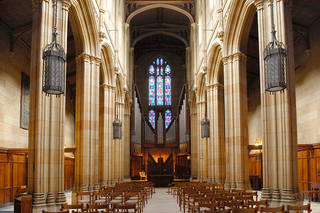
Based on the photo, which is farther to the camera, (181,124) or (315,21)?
(181,124)

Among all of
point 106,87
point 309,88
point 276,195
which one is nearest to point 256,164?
point 309,88

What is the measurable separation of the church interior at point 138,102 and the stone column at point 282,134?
34 mm

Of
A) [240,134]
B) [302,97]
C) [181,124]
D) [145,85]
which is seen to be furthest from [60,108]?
[145,85]

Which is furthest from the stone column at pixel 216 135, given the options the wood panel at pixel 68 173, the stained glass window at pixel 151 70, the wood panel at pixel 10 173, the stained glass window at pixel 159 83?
the stained glass window at pixel 151 70

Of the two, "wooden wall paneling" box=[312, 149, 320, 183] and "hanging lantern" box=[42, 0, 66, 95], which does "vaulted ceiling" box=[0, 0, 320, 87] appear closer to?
"wooden wall paneling" box=[312, 149, 320, 183]

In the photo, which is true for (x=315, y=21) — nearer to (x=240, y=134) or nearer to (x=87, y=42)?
(x=240, y=134)

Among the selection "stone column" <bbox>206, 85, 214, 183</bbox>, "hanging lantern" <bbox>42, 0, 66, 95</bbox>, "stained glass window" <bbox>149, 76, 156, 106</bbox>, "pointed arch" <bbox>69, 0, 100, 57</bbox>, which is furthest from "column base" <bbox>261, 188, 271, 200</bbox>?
"stained glass window" <bbox>149, 76, 156, 106</bbox>

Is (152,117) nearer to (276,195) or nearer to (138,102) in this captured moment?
(138,102)

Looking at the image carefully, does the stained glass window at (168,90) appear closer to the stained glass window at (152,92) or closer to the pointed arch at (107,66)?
the stained glass window at (152,92)

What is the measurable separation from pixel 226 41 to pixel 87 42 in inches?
285

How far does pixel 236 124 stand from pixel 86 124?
7224 millimetres

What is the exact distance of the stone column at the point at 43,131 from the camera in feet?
35.1

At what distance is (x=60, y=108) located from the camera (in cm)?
1155

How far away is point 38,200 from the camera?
1042cm
